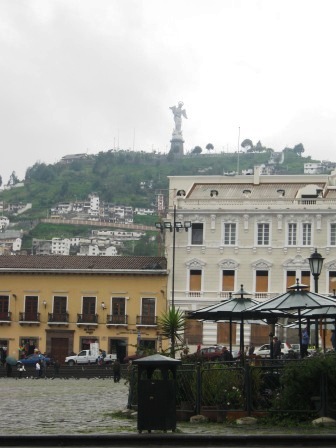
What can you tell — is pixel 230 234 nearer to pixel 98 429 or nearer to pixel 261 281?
pixel 261 281

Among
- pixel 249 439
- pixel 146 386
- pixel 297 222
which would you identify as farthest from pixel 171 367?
pixel 297 222

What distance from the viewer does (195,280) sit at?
214 ft

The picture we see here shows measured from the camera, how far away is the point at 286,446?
15547 mm

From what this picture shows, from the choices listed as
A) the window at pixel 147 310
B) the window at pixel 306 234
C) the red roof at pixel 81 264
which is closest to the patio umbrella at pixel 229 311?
the window at pixel 306 234

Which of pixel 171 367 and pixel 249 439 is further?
pixel 171 367

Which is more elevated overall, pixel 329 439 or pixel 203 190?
pixel 203 190

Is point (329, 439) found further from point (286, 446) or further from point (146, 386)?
point (146, 386)

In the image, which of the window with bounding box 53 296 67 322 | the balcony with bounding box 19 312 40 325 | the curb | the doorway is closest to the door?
the window with bounding box 53 296 67 322

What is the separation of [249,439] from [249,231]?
49.1 meters

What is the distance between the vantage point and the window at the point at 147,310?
65.5 metres

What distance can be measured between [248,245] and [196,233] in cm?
325

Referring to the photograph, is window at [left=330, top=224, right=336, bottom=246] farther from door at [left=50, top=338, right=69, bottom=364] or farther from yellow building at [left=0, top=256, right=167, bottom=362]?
door at [left=50, top=338, right=69, bottom=364]

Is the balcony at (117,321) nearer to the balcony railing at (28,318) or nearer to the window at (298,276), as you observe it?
the balcony railing at (28,318)

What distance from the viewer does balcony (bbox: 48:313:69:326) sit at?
217 ft
